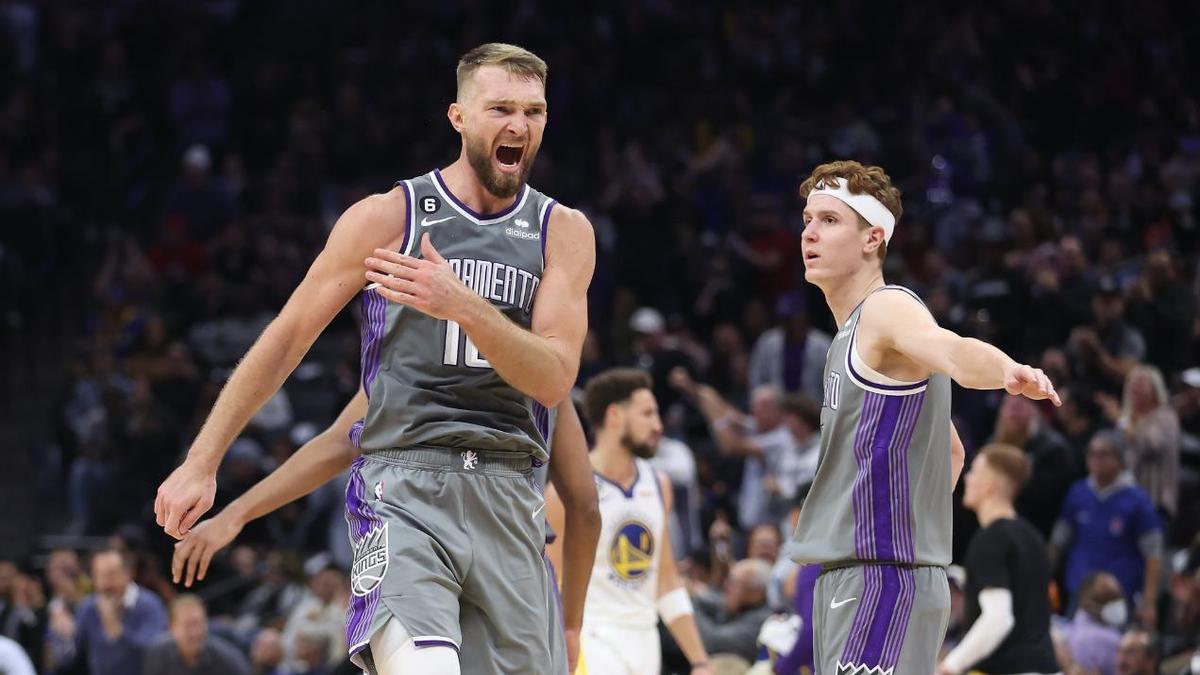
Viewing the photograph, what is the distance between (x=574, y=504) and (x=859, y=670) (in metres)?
1.13

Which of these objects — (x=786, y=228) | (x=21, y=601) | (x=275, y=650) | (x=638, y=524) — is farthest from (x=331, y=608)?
(x=786, y=228)

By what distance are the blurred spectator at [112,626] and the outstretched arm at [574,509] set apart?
267 inches

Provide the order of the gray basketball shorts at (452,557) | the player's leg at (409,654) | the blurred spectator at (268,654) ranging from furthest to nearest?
the blurred spectator at (268,654), the gray basketball shorts at (452,557), the player's leg at (409,654)

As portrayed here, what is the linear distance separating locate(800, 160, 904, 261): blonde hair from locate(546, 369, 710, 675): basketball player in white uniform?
285cm

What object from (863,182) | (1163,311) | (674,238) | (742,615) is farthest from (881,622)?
(674,238)

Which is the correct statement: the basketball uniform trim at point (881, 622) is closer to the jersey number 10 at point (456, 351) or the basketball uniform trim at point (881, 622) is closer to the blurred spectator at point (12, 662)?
the jersey number 10 at point (456, 351)

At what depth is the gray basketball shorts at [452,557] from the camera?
464 cm

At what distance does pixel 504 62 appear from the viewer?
5000mm

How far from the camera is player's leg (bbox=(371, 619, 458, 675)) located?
14.8 ft

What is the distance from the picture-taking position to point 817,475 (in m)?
5.24

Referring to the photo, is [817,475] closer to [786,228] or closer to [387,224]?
[387,224]

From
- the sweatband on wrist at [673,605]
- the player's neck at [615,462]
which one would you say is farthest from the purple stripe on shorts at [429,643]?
the player's neck at [615,462]

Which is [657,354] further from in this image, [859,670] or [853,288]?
[859,670]

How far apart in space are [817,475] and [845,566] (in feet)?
0.97
